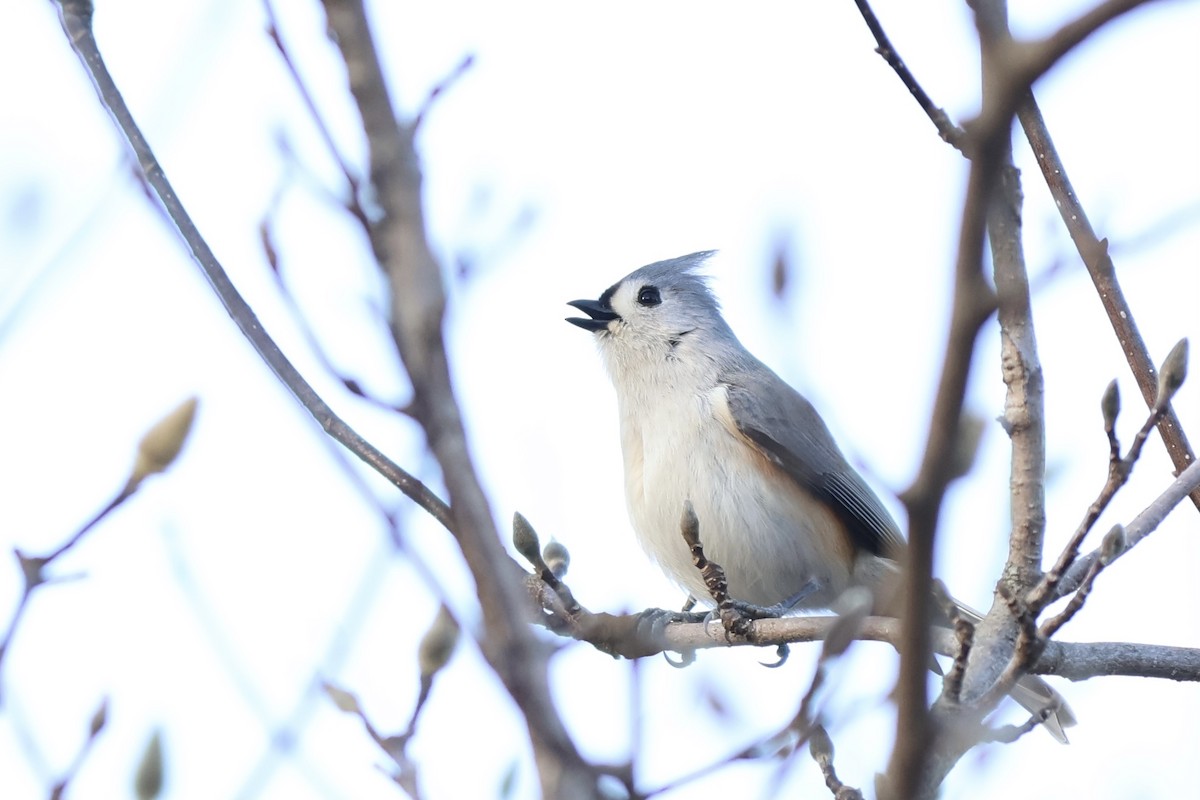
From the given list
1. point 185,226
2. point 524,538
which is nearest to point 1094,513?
point 524,538

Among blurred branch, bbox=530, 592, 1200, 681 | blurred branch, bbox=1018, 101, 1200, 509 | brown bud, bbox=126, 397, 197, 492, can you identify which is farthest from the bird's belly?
brown bud, bbox=126, 397, 197, 492

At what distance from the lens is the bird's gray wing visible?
363 centimetres

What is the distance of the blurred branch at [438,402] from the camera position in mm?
980

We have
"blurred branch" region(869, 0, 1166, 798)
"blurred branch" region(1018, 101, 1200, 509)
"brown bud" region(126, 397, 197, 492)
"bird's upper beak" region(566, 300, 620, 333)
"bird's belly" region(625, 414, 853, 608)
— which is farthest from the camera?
"bird's upper beak" region(566, 300, 620, 333)

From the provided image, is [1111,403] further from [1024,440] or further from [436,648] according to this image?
[436,648]

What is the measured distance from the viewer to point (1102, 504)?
153 cm

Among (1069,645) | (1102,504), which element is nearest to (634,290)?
(1069,645)

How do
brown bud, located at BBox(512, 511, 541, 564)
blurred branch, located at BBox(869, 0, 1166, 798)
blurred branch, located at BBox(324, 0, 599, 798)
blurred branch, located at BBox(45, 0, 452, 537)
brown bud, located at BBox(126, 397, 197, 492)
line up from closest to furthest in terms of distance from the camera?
blurred branch, located at BBox(869, 0, 1166, 798) < blurred branch, located at BBox(324, 0, 599, 798) < blurred branch, located at BBox(45, 0, 452, 537) < brown bud, located at BBox(126, 397, 197, 492) < brown bud, located at BBox(512, 511, 541, 564)

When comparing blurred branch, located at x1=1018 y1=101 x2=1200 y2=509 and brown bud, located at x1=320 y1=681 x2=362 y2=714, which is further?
blurred branch, located at x1=1018 y1=101 x2=1200 y2=509

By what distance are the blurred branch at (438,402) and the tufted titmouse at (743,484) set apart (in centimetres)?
246

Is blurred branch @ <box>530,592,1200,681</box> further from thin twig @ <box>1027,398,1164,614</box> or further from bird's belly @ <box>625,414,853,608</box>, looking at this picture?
bird's belly @ <box>625,414,853,608</box>

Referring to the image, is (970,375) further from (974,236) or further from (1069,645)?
(1069,645)

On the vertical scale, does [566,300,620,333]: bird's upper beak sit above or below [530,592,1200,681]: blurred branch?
above

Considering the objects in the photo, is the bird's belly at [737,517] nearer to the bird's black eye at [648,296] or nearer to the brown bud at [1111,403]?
the bird's black eye at [648,296]
